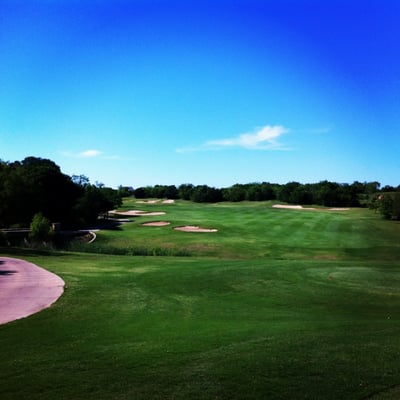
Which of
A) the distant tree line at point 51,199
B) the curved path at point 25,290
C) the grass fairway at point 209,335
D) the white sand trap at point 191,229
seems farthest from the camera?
the white sand trap at point 191,229

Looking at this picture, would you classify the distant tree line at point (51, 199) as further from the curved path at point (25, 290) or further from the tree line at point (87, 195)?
the curved path at point (25, 290)

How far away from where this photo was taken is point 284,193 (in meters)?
Result: 96.6

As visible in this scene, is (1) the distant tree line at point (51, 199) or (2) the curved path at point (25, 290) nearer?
(2) the curved path at point (25, 290)

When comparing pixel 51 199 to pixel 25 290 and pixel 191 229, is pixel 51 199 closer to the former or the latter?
pixel 191 229

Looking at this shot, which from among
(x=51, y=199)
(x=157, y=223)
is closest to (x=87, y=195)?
(x=51, y=199)

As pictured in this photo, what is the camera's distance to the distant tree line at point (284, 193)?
86.9 metres

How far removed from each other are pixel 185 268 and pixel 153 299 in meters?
6.19

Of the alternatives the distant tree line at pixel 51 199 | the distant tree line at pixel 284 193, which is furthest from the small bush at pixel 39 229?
the distant tree line at pixel 284 193

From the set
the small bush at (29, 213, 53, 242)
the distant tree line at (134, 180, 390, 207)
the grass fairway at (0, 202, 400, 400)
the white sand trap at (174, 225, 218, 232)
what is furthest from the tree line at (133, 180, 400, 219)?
the grass fairway at (0, 202, 400, 400)

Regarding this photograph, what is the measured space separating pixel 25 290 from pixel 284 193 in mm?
87156

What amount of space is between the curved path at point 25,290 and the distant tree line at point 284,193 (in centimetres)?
7649

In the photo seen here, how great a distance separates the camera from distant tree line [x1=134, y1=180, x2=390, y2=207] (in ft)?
285

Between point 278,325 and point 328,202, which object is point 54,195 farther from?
point 328,202

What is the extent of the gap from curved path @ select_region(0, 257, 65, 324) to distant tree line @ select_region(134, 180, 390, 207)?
251ft
